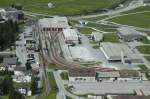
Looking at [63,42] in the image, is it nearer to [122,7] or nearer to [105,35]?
[105,35]

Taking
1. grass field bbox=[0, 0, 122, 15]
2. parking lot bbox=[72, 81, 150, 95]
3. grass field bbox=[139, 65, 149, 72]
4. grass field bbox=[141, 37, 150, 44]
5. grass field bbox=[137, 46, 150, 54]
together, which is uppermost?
grass field bbox=[0, 0, 122, 15]

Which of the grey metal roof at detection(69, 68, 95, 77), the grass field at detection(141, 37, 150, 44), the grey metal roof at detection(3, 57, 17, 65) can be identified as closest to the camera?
the grey metal roof at detection(69, 68, 95, 77)

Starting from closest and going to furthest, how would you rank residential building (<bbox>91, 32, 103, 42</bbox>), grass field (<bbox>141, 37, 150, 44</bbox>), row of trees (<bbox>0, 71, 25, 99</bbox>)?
row of trees (<bbox>0, 71, 25, 99</bbox>) → residential building (<bbox>91, 32, 103, 42</bbox>) → grass field (<bbox>141, 37, 150, 44</bbox>)

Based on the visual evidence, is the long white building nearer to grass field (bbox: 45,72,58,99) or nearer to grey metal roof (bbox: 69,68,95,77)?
grey metal roof (bbox: 69,68,95,77)

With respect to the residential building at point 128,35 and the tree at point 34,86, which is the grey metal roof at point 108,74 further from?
the residential building at point 128,35

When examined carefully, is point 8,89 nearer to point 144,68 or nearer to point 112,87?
point 112,87

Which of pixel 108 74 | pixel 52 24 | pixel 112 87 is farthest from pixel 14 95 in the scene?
pixel 52 24

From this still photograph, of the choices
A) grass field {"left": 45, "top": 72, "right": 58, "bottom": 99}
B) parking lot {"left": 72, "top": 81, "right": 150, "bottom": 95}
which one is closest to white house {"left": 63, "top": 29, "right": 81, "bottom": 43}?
grass field {"left": 45, "top": 72, "right": 58, "bottom": 99}

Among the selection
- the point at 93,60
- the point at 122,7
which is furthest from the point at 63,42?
the point at 122,7
